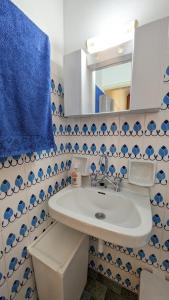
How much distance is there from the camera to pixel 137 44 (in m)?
0.75

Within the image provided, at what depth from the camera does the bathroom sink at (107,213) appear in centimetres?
63

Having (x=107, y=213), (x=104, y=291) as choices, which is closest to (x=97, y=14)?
(x=107, y=213)

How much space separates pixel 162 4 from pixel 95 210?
4.30 ft

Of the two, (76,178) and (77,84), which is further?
(76,178)

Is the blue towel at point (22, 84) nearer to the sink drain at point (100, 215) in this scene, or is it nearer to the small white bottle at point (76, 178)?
the small white bottle at point (76, 178)

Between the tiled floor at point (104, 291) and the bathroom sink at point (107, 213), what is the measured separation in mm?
690

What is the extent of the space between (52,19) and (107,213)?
4.60ft

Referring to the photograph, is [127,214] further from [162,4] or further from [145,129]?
[162,4]

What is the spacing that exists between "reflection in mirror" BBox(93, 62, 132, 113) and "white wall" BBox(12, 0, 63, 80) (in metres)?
0.31

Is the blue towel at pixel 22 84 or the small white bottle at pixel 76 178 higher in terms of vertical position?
the blue towel at pixel 22 84

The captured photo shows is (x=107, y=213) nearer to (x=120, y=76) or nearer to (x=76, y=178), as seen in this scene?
(x=76, y=178)

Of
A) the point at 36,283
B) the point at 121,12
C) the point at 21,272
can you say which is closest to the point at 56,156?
the point at 21,272

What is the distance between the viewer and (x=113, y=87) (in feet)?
3.08

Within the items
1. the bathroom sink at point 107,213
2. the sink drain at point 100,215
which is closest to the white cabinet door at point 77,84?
the bathroom sink at point 107,213
